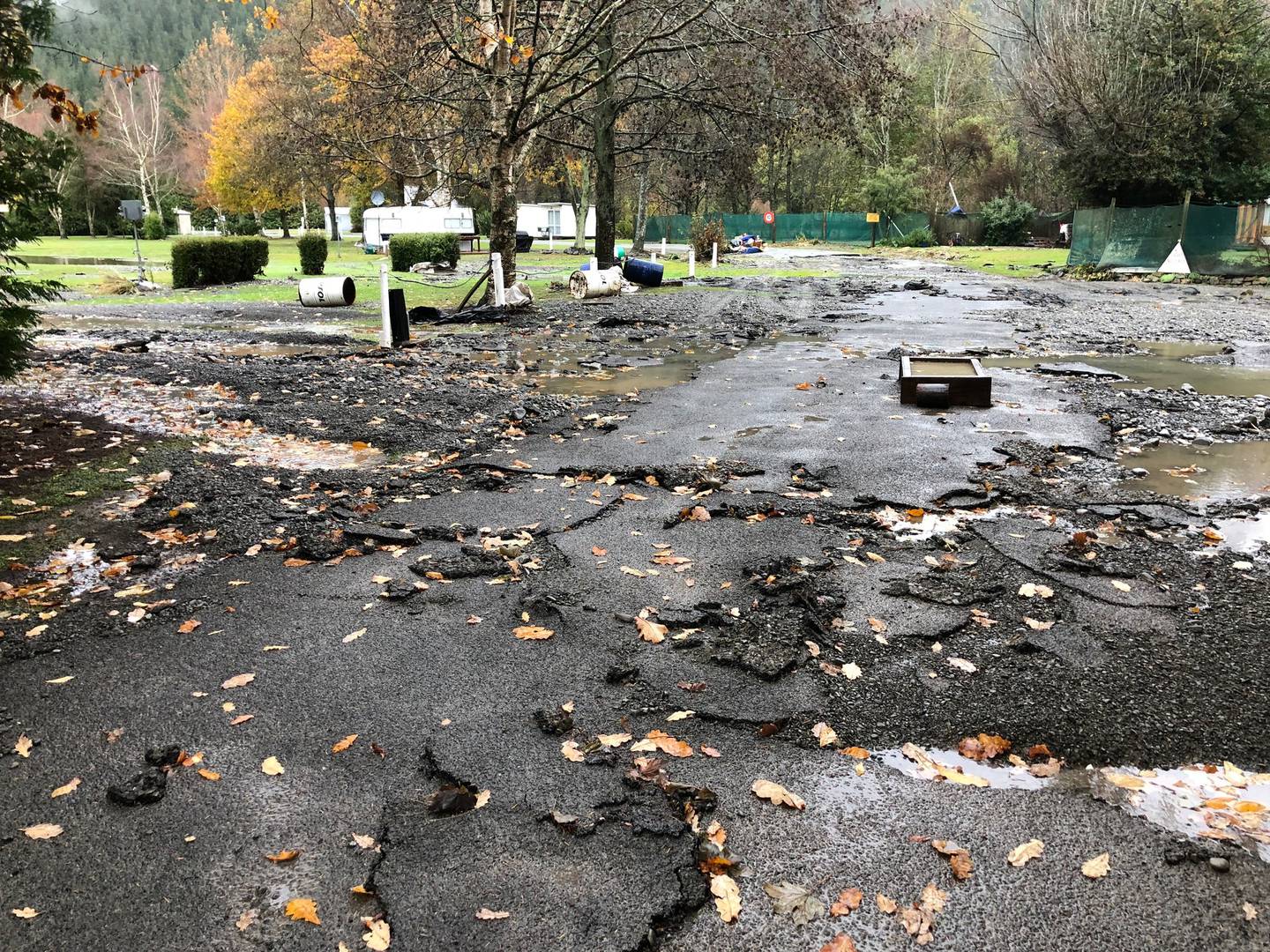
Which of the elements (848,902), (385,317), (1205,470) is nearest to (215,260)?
(385,317)

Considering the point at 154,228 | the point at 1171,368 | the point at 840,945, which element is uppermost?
the point at 154,228

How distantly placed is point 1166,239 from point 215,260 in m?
28.1

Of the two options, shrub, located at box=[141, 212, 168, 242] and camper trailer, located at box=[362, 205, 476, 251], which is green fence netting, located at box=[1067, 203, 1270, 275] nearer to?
camper trailer, located at box=[362, 205, 476, 251]

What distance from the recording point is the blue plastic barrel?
79.7 feet

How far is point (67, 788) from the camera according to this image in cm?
297

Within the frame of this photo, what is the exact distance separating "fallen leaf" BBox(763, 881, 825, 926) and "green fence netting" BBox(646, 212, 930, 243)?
205 feet

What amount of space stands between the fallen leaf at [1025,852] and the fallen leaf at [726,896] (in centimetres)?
79

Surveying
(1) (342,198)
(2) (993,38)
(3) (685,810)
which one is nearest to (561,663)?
(3) (685,810)

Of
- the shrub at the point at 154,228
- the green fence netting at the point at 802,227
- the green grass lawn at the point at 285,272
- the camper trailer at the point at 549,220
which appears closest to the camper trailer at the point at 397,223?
the green grass lawn at the point at 285,272

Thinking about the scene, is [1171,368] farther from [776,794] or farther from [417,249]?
[417,249]

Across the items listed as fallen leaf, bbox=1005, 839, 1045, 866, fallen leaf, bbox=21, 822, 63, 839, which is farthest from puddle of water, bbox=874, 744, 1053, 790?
fallen leaf, bbox=21, 822, 63, 839

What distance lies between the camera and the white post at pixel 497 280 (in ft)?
57.0

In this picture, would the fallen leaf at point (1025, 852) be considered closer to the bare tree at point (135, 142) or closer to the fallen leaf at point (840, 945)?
the fallen leaf at point (840, 945)

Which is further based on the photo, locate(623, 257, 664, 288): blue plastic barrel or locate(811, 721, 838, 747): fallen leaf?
locate(623, 257, 664, 288): blue plastic barrel
